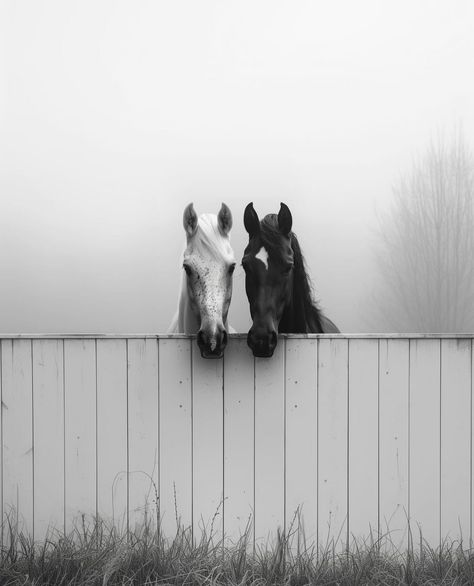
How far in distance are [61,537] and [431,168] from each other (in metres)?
2.91

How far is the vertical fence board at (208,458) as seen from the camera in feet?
6.42

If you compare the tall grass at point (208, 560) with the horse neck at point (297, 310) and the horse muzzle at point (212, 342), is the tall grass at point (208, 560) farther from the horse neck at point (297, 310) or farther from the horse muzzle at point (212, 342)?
the horse neck at point (297, 310)

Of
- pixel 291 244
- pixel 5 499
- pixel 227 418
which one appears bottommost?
pixel 5 499

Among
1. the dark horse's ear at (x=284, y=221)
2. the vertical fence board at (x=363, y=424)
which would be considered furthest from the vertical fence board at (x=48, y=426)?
the vertical fence board at (x=363, y=424)

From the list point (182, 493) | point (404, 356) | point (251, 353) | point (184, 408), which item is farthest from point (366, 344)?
point (182, 493)

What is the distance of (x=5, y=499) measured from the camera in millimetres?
1979

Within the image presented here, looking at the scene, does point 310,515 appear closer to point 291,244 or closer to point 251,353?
point 251,353

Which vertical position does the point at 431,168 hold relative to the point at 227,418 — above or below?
above

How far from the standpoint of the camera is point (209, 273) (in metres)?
1.93

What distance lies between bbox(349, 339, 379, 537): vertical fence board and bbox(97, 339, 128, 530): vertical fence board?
3.11 feet

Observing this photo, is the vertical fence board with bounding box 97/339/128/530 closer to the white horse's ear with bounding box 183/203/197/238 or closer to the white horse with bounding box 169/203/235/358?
the white horse with bounding box 169/203/235/358

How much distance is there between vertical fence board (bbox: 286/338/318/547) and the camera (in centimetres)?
195

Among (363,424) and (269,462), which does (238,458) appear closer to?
(269,462)

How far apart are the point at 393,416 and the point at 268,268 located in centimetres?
81
